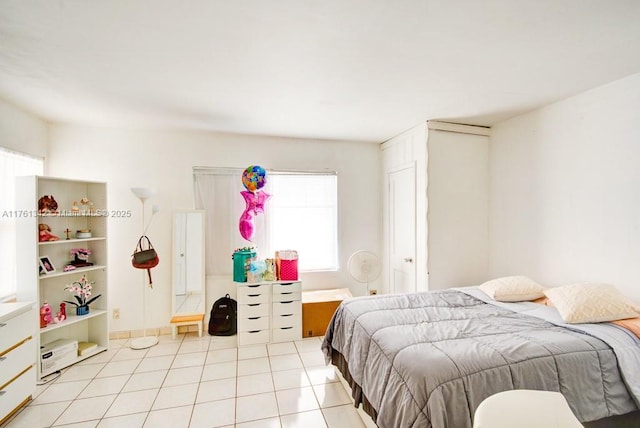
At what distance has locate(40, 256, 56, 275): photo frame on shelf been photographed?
2.69m

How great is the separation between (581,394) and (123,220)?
169 inches

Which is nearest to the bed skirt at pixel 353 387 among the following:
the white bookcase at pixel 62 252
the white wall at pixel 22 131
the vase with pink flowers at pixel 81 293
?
the white bookcase at pixel 62 252

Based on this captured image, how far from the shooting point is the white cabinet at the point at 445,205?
3.26 meters

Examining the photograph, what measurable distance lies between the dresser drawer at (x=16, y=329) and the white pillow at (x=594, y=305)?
3.85m

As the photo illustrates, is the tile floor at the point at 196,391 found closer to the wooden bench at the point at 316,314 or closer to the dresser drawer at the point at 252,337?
the dresser drawer at the point at 252,337

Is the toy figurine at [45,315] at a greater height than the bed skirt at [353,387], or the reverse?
the toy figurine at [45,315]

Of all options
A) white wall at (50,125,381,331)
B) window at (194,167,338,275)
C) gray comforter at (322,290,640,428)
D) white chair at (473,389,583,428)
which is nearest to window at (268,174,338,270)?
window at (194,167,338,275)

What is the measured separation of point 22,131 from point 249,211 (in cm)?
226

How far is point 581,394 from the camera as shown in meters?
1.59

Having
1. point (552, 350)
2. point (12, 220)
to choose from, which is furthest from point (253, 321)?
point (552, 350)

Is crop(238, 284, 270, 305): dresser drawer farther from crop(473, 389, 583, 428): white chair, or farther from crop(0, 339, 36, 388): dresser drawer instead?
crop(473, 389, 583, 428): white chair

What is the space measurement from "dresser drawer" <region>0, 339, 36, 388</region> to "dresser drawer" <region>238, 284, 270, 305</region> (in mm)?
1678

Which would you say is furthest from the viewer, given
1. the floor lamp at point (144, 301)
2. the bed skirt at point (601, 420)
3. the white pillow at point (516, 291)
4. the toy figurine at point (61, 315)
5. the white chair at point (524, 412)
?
the floor lamp at point (144, 301)

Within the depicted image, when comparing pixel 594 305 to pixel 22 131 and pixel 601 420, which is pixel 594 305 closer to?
pixel 601 420
